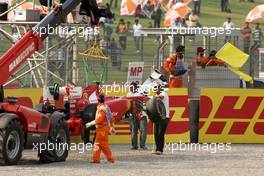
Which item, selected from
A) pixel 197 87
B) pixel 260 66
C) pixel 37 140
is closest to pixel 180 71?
pixel 197 87

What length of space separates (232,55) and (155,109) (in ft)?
17.8

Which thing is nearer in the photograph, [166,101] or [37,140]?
[37,140]

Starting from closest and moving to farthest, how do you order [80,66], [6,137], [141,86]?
[6,137] < [141,86] < [80,66]

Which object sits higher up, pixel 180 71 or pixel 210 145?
pixel 180 71

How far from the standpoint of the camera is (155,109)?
931 inches

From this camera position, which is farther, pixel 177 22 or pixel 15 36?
pixel 177 22

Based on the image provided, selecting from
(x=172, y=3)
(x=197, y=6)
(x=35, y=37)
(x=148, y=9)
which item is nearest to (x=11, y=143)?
(x=35, y=37)

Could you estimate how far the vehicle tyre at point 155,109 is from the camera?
23656 millimetres

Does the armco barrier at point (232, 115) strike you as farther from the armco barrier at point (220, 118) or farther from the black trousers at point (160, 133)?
the black trousers at point (160, 133)

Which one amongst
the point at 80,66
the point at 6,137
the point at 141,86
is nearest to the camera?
the point at 6,137

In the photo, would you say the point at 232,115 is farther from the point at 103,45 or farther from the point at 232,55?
the point at 103,45

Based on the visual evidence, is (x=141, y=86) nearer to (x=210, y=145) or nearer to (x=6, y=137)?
(x=210, y=145)

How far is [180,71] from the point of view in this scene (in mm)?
27406

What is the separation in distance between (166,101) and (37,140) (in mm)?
4170
